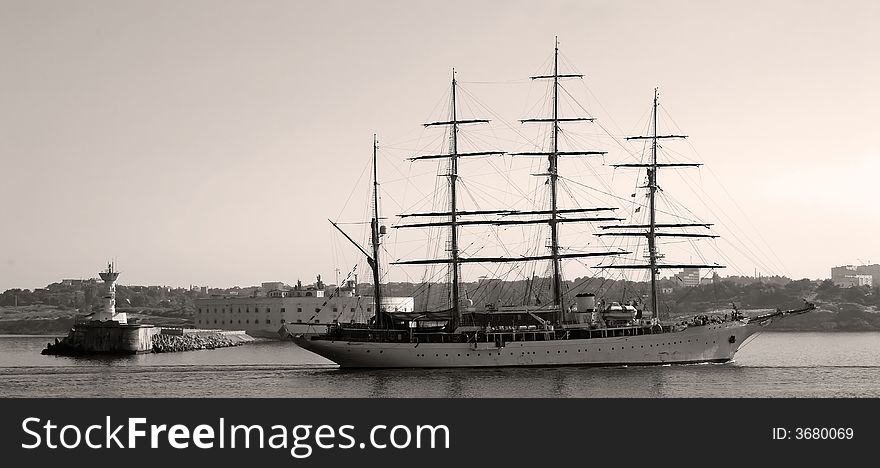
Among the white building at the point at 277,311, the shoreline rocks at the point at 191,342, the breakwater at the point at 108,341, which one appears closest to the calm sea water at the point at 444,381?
the breakwater at the point at 108,341

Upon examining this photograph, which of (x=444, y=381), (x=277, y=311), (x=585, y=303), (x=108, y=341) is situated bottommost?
(x=444, y=381)

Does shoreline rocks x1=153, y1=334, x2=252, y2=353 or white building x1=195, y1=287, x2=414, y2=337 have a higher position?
white building x1=195, y1=287, x2=414, y2=337

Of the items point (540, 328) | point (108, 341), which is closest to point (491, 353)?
point (540, 328)

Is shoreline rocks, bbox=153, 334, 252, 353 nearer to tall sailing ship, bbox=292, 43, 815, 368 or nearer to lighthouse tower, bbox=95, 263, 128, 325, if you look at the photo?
lighthouse tower, bbox=95, 263, 128, 325

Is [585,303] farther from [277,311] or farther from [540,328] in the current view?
[277,311]

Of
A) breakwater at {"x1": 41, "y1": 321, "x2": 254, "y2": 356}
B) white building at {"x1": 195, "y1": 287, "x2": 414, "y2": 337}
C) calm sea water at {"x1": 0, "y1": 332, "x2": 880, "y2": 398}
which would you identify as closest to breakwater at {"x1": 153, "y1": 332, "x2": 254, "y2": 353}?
breakwater at {"x1": 41, "y1": 321, "x2": 254, "y2": 356}

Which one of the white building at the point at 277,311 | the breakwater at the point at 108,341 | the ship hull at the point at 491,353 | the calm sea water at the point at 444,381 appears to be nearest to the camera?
the calm sea water at the point at 444,381

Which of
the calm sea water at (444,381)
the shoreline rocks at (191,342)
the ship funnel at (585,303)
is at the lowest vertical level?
the calm sea water at (444,381)

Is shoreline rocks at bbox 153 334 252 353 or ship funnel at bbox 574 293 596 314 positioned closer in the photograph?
ship funnel at bbox 574 293 596 314

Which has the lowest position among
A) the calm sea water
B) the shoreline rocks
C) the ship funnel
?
the calm sea water

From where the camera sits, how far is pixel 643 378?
64125 millimetres

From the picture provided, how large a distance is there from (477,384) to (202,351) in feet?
206

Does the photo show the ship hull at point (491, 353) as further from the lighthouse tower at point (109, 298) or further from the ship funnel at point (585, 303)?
the lighthouse tower at point (109, 298)
